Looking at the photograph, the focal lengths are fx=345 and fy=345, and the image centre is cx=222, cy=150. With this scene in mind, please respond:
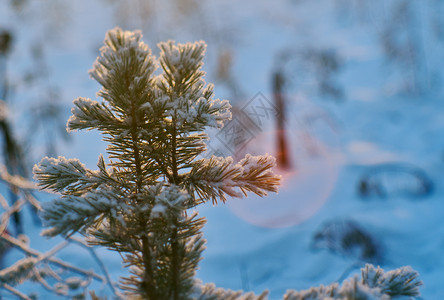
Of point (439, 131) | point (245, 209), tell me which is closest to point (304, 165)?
point (245, 209)

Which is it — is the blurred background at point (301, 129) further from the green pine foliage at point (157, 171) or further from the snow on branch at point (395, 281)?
the snow on branch at point (395, 281)

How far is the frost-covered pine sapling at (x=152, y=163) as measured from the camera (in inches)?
42.9

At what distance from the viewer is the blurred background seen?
3.96 m

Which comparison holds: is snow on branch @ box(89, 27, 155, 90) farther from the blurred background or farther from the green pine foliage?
the blurred background

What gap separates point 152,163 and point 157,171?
1.5 inches

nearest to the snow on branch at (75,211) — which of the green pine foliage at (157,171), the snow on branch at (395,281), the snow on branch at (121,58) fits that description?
the green pine foliage at (157,171)

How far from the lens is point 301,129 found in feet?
31.2

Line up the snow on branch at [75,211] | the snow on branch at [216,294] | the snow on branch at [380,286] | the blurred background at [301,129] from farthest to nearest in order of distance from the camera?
the blurred background at [301,129], the snow on branch at [216,294], the snow on branch at [380,286], the snow on branch at [75,211]

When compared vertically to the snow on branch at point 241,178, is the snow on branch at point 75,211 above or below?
below

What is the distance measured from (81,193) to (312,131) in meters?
9.26

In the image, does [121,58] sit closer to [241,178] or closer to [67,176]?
[67,176]

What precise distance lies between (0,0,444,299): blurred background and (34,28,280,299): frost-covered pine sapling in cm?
91

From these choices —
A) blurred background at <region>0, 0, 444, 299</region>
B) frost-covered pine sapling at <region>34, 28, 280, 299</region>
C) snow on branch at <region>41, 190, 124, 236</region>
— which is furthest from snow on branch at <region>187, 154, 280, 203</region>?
blurred background at <region>0, 0, 444, 299</region>

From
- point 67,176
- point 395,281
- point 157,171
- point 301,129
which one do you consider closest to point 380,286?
point 395,281
